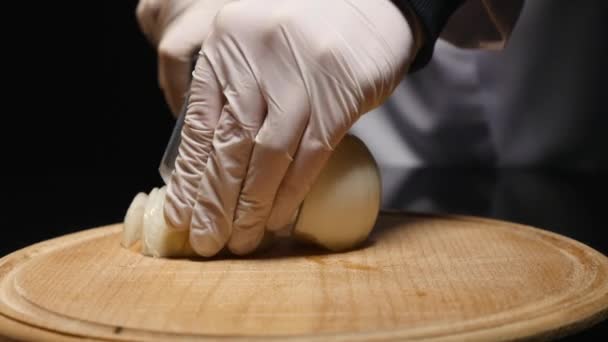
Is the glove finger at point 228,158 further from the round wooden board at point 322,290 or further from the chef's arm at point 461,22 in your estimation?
the chef's arm at point 461,22

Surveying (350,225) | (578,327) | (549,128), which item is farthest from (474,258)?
(549,128)

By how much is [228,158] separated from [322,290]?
29 cm

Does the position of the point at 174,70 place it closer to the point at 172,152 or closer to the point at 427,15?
the point at 172,152

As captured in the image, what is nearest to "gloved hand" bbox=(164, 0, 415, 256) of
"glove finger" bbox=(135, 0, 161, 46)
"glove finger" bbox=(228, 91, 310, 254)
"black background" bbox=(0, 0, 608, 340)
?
"glove finger" bbox=(228, 91, 310, 254)

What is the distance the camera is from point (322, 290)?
46.3 inches

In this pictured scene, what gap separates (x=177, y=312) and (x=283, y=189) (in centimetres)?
35

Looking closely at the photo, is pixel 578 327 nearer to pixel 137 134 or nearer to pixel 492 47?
pixel 492 47

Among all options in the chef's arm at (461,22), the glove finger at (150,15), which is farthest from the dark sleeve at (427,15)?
the glove finger at (150,15)

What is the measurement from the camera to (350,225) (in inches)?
55.2

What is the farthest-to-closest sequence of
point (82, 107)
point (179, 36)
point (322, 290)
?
point (82, 107), point (179, 36), point (322, 290)

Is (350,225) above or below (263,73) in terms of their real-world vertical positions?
below

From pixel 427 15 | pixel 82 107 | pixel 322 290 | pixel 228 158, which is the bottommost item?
pixel 82 107

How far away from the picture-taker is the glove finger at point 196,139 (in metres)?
1.37

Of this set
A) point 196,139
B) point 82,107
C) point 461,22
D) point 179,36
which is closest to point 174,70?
point 179,36
